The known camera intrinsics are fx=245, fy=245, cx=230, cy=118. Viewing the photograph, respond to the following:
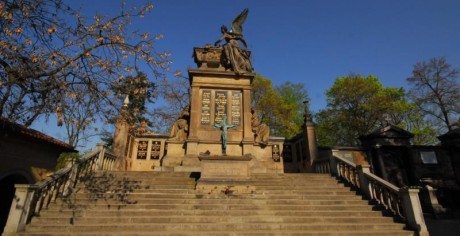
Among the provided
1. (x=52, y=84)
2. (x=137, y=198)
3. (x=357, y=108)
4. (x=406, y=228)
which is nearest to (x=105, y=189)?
(x=137, y=198)

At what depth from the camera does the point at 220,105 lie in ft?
50.1

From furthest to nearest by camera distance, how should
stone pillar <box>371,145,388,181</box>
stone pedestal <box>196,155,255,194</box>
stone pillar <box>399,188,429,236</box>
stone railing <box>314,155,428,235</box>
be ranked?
stone pillar <box>371,145,388,181</box> < stone pedestal <box>196,155,255,194</box> < stone railing <box>314,155,428,235</box> < stone pillar <box>399,188,429,236</box>

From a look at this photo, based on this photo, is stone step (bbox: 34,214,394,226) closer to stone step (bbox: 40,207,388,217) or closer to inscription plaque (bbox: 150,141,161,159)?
stone step (bbox: 40,207,388,217)

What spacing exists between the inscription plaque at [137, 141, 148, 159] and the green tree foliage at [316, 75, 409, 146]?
25069 millimetres

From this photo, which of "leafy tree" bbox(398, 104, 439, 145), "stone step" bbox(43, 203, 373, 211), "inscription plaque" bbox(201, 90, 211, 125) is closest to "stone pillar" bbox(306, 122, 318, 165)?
"stone step" bbox(43, 203, 373, 211)

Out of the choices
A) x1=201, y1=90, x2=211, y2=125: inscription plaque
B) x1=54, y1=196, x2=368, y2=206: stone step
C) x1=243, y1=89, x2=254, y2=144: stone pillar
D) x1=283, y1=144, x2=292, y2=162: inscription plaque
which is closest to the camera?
x1=54, y1=196, x2=368, y2=206: stone step

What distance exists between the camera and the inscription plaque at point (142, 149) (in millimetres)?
14990

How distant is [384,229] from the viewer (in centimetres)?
736

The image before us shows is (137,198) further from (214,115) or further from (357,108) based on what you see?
(357,108)

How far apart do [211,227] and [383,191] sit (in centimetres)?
647

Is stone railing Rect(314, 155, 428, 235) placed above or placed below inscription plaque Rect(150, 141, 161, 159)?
below

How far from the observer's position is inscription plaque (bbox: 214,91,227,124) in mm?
14948

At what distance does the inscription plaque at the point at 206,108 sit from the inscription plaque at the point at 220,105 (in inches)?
17.1

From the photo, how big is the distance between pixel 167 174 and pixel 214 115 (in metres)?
5.13
